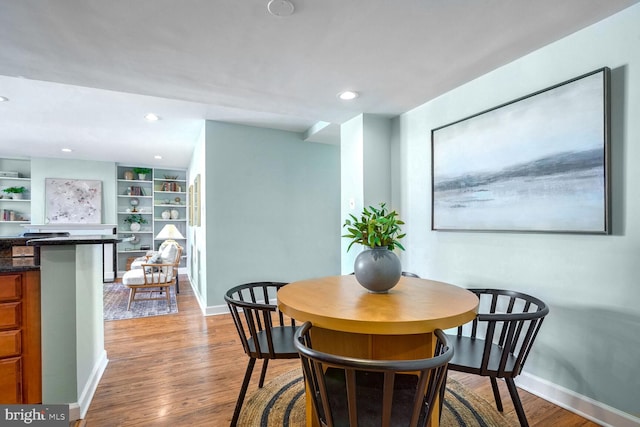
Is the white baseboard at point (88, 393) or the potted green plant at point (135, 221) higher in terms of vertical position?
the potted green plant at point (135, 221)

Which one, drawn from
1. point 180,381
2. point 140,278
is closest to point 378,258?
point 180,381

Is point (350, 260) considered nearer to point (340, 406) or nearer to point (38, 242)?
point (340, 406)

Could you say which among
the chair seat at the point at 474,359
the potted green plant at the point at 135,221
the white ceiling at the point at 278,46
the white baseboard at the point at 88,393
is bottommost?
the white baseboard at the point at 88,393

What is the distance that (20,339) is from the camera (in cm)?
176

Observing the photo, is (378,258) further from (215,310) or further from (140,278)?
(140,278)

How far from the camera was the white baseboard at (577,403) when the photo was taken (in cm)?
169

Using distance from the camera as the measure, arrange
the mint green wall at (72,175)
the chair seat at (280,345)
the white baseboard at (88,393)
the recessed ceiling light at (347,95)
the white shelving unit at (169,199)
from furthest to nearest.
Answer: the white shelving unit at (169,199) → the mint green wall at (72,175) → the recessed ceiling light at (347,95) → the white baseboard at (88,393) → the chair seat at (280,345)

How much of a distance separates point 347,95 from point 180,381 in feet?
8.48

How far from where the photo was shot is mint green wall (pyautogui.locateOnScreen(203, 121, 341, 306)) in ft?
13.3

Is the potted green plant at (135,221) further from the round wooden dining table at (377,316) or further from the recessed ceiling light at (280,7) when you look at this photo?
the recessed ceiling light at (280,7)

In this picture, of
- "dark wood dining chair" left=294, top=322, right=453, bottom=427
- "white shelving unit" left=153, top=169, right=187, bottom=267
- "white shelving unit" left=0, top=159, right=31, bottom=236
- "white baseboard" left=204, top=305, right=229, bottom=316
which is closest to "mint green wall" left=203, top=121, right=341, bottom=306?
"white baseboard" left=204, top=305, right=229, bottom=316

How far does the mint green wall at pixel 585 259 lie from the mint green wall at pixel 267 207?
250 cm

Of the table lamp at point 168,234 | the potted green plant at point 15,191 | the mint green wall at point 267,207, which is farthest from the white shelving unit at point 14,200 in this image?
the mint green wall at point 267,207

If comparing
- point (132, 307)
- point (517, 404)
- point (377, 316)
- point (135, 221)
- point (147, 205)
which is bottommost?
point (132, 307)
